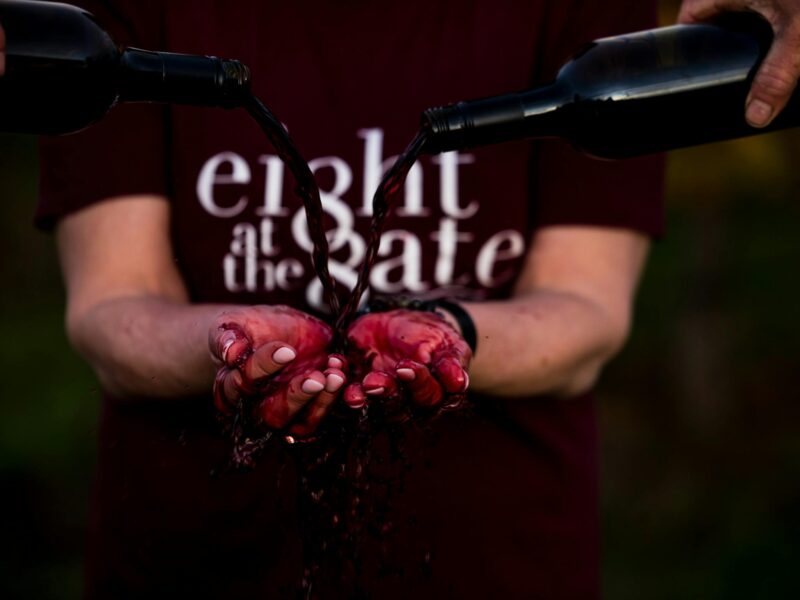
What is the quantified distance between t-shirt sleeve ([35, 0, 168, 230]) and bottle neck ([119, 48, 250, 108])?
0.47 meters

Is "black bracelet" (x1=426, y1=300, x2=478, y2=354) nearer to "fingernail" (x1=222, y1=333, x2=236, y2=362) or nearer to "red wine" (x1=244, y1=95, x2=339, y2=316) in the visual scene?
"red wine" (x1=244, y1=95, x2=339, y2=316)

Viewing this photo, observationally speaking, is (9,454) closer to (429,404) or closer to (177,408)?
(177,408)

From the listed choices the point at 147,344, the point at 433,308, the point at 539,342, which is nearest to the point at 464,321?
the point at 433,308

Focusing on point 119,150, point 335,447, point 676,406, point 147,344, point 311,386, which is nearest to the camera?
point 311,386

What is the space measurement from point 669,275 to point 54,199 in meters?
4.35

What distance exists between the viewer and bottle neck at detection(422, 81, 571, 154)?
58.9 inches

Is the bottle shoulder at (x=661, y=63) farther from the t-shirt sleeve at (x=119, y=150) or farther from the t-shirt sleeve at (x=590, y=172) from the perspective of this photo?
the t-shirt sleeve at (x=119, y=150)

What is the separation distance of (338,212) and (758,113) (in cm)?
77

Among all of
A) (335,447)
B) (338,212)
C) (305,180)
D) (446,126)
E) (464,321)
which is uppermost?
(446,126)

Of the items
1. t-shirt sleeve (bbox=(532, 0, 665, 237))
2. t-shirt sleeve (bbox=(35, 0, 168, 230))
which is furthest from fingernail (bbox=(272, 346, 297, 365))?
t-shirt sleeve (bbox=(532, 0, 665, 237))

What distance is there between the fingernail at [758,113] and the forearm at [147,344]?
0.91m

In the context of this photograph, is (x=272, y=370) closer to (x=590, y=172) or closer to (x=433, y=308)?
(x=433, y=308)

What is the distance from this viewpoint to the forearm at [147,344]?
172 centimetres

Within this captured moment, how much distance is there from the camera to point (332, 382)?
136 cm
